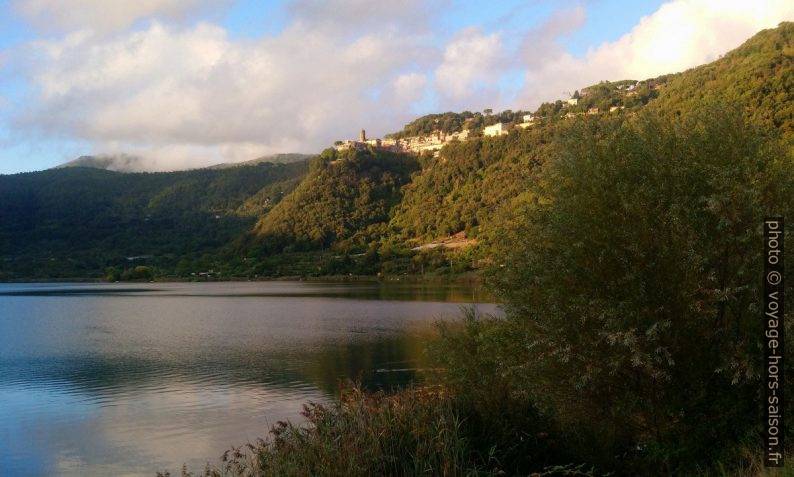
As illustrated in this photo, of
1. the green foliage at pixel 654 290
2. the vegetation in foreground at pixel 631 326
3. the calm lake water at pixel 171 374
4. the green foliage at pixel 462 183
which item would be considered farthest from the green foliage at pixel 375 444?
the green foliage at pixel 462 183

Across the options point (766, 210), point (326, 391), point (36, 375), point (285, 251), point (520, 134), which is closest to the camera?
point (766, 210)

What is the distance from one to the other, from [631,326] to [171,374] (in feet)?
76.8

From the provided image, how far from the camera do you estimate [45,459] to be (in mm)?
17266

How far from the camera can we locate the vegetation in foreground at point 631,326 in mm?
10359

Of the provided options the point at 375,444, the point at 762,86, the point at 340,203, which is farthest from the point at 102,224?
the point at 375,444

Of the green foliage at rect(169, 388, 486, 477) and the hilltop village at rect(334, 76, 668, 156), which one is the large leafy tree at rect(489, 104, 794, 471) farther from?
the hilltop village at rect(334, 76, 668, 156)

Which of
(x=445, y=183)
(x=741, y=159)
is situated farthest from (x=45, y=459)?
(x=445, y=183)

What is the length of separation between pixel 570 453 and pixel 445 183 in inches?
5511

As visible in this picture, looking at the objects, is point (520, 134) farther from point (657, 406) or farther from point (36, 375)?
point (657, 406)

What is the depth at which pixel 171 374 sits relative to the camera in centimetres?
2972

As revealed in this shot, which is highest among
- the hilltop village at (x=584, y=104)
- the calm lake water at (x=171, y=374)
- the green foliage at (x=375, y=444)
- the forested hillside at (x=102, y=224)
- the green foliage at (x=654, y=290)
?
the hilltop village at (x=584, y=104)

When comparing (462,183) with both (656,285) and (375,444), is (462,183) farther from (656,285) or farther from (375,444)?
(375,444)

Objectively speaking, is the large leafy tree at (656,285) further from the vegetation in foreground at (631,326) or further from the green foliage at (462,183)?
the green foliage at (462,183)

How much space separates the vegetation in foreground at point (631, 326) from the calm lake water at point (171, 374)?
309 inches
